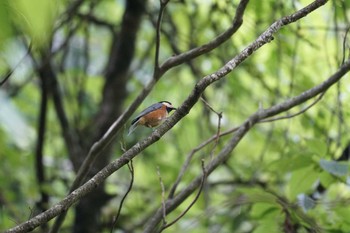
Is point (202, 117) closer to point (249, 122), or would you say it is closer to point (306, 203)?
point (249, 122)

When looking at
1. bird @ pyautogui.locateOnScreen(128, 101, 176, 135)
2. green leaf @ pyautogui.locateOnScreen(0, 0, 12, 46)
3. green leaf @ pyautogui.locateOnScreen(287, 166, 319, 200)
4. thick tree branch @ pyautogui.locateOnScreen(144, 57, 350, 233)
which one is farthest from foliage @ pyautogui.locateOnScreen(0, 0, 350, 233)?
green leaf @ pyautogui.locateOnScreen(0, 0, 12, 46)

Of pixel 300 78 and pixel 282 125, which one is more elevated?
pixel 300 78

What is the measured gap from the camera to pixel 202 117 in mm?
4656

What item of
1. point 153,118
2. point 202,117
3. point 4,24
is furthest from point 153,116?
point 202,117

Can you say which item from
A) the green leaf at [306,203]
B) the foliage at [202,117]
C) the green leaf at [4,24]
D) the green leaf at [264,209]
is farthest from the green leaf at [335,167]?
the green leaf at [4,24]

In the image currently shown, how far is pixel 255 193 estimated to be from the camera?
237 centimetres

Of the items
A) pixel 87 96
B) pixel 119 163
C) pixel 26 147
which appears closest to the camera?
pixel 119 163

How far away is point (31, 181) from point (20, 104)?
0.78 m

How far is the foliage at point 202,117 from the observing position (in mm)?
2973

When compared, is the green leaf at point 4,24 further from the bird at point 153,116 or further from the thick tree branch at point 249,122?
the thick tree branch at point 249,122

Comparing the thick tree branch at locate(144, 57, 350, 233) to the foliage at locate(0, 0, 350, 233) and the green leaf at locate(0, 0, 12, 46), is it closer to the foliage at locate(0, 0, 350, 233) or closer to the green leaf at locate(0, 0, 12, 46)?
the foliage at locate(0, 0, 350, 233)

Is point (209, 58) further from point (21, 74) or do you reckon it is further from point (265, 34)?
point (265, 34)

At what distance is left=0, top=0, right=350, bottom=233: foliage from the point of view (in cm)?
297

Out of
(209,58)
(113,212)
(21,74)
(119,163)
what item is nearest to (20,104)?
(21,74)
